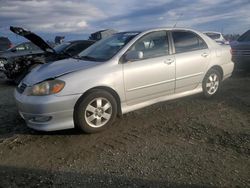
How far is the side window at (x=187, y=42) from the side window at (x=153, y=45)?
0.86ft

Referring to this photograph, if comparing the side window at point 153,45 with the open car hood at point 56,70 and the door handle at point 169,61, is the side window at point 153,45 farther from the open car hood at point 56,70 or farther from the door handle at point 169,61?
the open car hood at point 56,70

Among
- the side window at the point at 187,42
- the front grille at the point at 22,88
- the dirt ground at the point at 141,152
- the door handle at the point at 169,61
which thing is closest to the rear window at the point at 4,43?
the dirt ground at the point at 141,152

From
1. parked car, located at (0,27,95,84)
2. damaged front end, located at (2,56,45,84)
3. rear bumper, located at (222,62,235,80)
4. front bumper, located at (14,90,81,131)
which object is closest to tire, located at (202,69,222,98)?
rear bumper, located at (222,62,235,80)

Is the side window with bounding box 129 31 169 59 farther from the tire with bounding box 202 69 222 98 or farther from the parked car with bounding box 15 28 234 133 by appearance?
the tire with bounding box 202 69 222 98

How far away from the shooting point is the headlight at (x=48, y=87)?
15.6ft

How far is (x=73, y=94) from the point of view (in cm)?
481

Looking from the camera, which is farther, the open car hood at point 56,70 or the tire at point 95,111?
the open car hood at point 56,70

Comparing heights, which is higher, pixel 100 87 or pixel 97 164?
pixel 100 87

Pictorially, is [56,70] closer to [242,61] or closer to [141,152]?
[141,152]

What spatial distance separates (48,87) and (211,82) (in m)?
3.75

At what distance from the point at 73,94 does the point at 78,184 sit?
1.64 meters

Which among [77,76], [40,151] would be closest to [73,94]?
[77,76]

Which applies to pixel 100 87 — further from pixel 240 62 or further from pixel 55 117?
pixel 240 62

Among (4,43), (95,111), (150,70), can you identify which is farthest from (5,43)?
(95,111)
